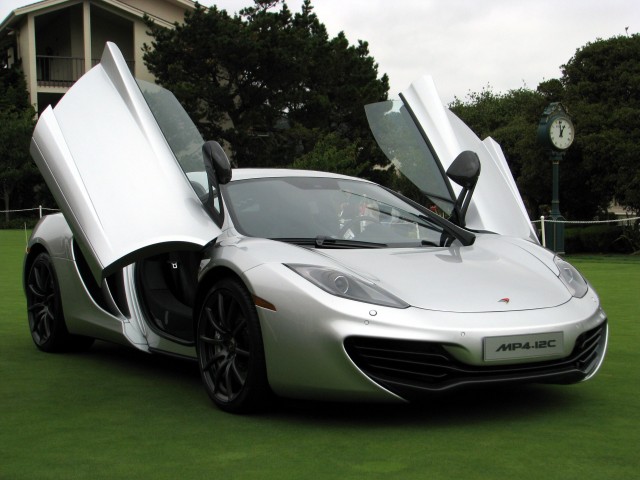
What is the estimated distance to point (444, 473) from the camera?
139 inches

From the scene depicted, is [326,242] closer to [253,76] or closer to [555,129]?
[555,129]

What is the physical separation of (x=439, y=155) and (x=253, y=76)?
30447 mm

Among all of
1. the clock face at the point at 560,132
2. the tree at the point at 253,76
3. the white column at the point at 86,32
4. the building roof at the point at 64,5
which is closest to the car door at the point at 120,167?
the clock face at the point at 560,132

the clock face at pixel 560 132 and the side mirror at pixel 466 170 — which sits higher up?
the clock face at pixel 560 132

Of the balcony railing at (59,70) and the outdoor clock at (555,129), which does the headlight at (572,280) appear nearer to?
the outdoor clock at (555,129)

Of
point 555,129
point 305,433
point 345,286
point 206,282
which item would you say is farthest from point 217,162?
point 555,129

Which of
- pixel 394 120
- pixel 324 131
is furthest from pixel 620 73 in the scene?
pixel 394 120

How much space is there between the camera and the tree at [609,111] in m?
25.3

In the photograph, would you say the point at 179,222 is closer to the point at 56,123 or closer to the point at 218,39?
the point at 56,123

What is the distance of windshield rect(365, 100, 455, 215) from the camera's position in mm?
6125

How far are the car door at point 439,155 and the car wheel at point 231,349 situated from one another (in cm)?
191

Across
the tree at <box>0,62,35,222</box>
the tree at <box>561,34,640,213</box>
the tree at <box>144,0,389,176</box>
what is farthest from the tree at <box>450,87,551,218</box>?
the tree at <box>0,62,35,222</box>

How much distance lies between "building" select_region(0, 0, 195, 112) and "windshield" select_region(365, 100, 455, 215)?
33.0 meters

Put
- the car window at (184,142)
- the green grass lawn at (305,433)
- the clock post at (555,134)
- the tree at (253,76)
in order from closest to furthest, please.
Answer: the green grass lawn at (305,433) → the car window at (184,142) → the clock post at (555,134) → the tree at (253,76)
